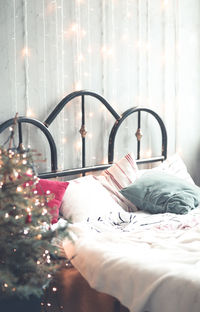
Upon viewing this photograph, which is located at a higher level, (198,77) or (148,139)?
(198,77)

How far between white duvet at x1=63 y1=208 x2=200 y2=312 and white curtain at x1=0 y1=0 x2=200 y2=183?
2.72 feet

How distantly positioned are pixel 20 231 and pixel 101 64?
1.70 metres

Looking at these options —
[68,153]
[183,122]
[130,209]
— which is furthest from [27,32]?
[183,122]

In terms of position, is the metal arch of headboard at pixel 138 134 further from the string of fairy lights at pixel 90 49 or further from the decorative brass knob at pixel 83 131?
the decorative brass knob at pixel 83 131

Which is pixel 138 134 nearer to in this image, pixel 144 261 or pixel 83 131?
pixel 83 131

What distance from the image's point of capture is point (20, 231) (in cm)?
174

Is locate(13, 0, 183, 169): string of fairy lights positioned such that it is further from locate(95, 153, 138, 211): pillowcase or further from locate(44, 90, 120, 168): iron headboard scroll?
locate(95, 153, 138, 211): pillowcase

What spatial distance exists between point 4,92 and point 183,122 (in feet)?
5.90

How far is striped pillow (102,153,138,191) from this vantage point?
9.65 feet

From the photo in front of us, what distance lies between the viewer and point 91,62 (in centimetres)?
306

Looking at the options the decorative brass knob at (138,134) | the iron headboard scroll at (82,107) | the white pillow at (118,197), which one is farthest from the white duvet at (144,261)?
the decorative brass knob at (138,134)

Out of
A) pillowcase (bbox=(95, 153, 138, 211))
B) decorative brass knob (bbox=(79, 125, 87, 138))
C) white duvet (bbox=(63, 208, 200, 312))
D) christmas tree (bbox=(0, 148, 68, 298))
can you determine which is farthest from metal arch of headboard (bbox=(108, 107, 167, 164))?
christmas tree (bbox=(0, 148, 68, 298))

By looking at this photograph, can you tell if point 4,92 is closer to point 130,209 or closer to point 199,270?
point 130,209

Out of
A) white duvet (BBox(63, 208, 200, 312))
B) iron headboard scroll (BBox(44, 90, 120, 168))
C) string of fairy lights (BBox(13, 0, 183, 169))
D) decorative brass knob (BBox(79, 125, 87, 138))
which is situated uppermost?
string of fairy lights (BBox(13, 0, 183, 169))
